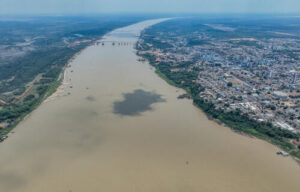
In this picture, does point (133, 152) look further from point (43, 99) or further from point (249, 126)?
point (43, 99)

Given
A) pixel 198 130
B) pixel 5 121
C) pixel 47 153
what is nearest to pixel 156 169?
pixel 198 130

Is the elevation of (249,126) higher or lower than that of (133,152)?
higher

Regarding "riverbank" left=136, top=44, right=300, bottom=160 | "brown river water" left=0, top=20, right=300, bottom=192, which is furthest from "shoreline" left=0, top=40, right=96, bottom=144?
"riverbank" left=136, top=44, right=300, bottom=160

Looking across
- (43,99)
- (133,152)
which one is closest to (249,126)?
(133,152)

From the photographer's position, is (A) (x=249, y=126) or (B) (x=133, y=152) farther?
(A) (x=249, y=126)

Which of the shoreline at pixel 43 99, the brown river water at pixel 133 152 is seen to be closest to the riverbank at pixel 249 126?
the brown river water at pixel 133 152

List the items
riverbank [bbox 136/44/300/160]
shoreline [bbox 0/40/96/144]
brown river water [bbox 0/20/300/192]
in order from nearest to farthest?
brown river water [bbox 0/20/300/192] → riverbank [bbox 136/44/300/160] → shoreline [bbox 0/40/96/144]

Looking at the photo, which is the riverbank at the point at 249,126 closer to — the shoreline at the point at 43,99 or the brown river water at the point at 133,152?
the brown river water at the point at 133,152

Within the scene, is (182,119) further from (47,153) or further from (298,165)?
(47,153)

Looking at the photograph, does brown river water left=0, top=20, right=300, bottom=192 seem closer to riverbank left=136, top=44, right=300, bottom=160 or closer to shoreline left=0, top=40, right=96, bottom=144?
shoreline left=0, top=40, right=96, bottom=144
